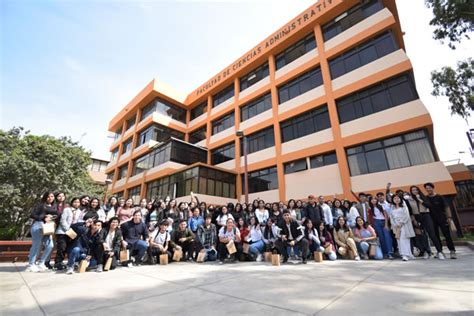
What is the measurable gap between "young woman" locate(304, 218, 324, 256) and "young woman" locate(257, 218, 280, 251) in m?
0.86

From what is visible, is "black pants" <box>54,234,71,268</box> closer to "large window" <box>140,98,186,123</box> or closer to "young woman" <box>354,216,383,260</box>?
"young woman" <box>354,216,383,260</box>

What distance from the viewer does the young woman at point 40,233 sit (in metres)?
5.45

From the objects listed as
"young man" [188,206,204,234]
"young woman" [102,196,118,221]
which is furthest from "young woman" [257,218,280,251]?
"young woman" [102,196,118,221]

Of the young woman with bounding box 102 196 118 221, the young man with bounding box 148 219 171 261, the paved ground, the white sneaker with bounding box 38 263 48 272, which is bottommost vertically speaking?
the paved ground

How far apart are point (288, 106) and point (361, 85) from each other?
501 cm

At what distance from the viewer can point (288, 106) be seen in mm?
16703

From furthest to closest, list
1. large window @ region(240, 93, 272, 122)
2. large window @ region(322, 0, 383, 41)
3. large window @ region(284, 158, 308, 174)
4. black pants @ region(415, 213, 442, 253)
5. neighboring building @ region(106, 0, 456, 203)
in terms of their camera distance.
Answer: large window @ region(240, 93, 272, 122), large window @ region(284, 158, 308, 174), large window @ region(322, 0, 383, 41), neighboring building @ region(106, 0, 456, 203), black pants @ region(415, 213, 442, 253)

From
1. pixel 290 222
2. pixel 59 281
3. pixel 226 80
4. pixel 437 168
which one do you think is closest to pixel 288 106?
pixel 226 80

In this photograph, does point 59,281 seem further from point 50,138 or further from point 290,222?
point 50,138

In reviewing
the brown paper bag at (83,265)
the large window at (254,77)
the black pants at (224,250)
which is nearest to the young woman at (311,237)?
the black pants at (224,250)

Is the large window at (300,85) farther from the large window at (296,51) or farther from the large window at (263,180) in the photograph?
the large window at (263,180)

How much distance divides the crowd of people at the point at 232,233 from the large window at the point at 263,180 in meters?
8.26

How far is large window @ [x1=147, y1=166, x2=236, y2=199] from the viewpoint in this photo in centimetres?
1684

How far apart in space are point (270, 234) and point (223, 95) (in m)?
A: 18.2
